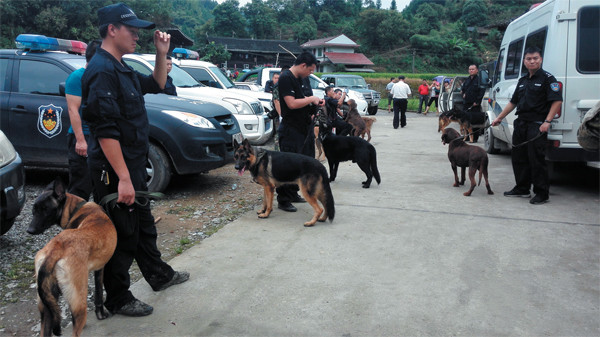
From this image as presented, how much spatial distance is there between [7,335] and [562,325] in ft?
11.6

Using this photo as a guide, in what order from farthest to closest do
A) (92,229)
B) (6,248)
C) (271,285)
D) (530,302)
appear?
(6,248)
(271,285)
(530,302)
(92,229)

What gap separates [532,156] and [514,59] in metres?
2.90

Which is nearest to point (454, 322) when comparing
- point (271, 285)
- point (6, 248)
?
point (271, 285)

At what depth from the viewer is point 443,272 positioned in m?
3.72

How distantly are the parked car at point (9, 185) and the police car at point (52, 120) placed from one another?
5.28ft

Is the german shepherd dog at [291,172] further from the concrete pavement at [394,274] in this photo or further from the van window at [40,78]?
the van window at [40,78]

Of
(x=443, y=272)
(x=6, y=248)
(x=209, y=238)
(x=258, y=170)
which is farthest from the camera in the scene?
(x=258, y=170)

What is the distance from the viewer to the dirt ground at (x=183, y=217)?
302 cm

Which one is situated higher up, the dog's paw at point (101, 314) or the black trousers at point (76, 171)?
the black trousers at point (76, 171)

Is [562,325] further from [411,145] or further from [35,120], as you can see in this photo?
[411,145]

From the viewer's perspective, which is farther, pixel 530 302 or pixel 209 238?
pixel 209 238

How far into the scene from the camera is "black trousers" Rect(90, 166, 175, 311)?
281 centimetres

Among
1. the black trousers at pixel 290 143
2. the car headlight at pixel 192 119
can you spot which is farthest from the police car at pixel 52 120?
the black trousers at pixel 290 143

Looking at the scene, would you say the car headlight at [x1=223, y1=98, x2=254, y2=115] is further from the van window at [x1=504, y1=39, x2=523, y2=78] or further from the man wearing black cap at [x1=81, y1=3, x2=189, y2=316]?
the man wearing black cap at [x1=81, y1=3, x2=189, y2=316]
